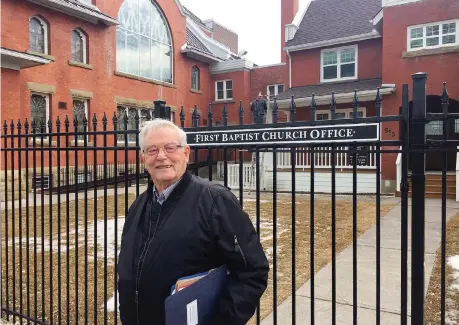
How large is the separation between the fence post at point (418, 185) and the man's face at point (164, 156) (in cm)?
143

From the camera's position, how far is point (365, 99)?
17.4 metres

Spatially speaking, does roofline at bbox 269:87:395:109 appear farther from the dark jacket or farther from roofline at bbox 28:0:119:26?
the dark jacket

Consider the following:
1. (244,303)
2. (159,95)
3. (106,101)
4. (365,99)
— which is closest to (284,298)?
(244,303)

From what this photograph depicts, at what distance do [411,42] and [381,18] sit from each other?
1.96 meters

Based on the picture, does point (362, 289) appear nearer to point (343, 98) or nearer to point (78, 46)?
point (343, 98)

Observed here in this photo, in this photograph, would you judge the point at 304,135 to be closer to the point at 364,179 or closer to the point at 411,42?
the point at 364,179

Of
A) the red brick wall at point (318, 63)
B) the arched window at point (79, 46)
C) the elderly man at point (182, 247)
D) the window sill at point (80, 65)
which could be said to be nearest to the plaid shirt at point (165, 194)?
the elderly man at point (182, 247)

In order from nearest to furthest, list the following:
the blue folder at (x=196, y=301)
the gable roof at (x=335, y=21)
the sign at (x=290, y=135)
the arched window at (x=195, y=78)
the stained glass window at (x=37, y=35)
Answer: the blue folder at (x=196, y=301) < the sign at (x=290, y=135) < the stained glass window at (x=37, y=35) < the gable roof at (x=335, y=21) < the arched window at (x=195, y=78)

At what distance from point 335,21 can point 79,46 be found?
1456 centimetres

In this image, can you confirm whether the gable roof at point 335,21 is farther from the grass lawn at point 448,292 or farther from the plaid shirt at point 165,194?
the plaid shirt at point 165,194

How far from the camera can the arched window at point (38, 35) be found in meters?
17.2

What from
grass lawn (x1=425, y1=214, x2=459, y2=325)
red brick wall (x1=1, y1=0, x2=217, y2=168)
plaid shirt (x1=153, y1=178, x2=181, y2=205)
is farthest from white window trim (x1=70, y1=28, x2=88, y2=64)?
plaid shirt (x1=153, y1=178, x2=181, y2=205)

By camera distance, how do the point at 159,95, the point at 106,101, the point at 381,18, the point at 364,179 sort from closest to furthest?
the point at 364,179
the point at 381,18
the point at 106,101
the point at 159,95

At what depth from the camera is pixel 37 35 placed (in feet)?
57.3
